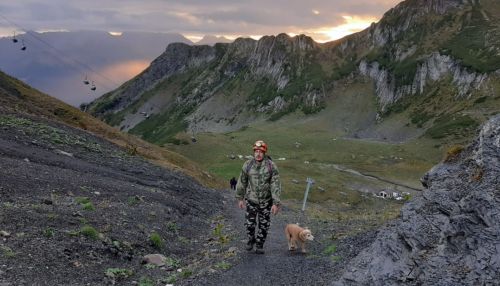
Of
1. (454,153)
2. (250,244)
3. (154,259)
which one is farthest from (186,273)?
(454,153)

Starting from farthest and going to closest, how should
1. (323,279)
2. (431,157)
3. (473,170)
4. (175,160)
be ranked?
1. (431,157)
2. (175,160)
3. (323,279)
4. (473,170)

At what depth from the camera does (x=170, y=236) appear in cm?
2366

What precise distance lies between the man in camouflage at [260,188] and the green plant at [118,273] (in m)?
4.38

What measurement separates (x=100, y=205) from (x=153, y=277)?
930cm

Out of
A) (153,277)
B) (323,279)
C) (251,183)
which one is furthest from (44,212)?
(323,279)

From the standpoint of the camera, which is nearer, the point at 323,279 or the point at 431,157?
the point at 323,279

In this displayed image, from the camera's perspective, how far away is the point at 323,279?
13.9 metres

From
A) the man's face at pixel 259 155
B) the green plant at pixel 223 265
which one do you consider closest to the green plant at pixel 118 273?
the green plant at pixel 223 265

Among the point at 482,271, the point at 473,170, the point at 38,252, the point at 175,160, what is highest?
the point at 473,170

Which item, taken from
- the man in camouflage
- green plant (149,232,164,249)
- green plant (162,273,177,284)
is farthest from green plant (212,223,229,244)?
green plant (162,273,177,284)

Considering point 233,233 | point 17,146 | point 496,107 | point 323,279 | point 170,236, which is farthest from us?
point 496,107

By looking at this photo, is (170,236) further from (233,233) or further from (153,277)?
(153,277)

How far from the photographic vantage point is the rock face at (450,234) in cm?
999

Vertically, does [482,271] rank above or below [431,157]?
above
